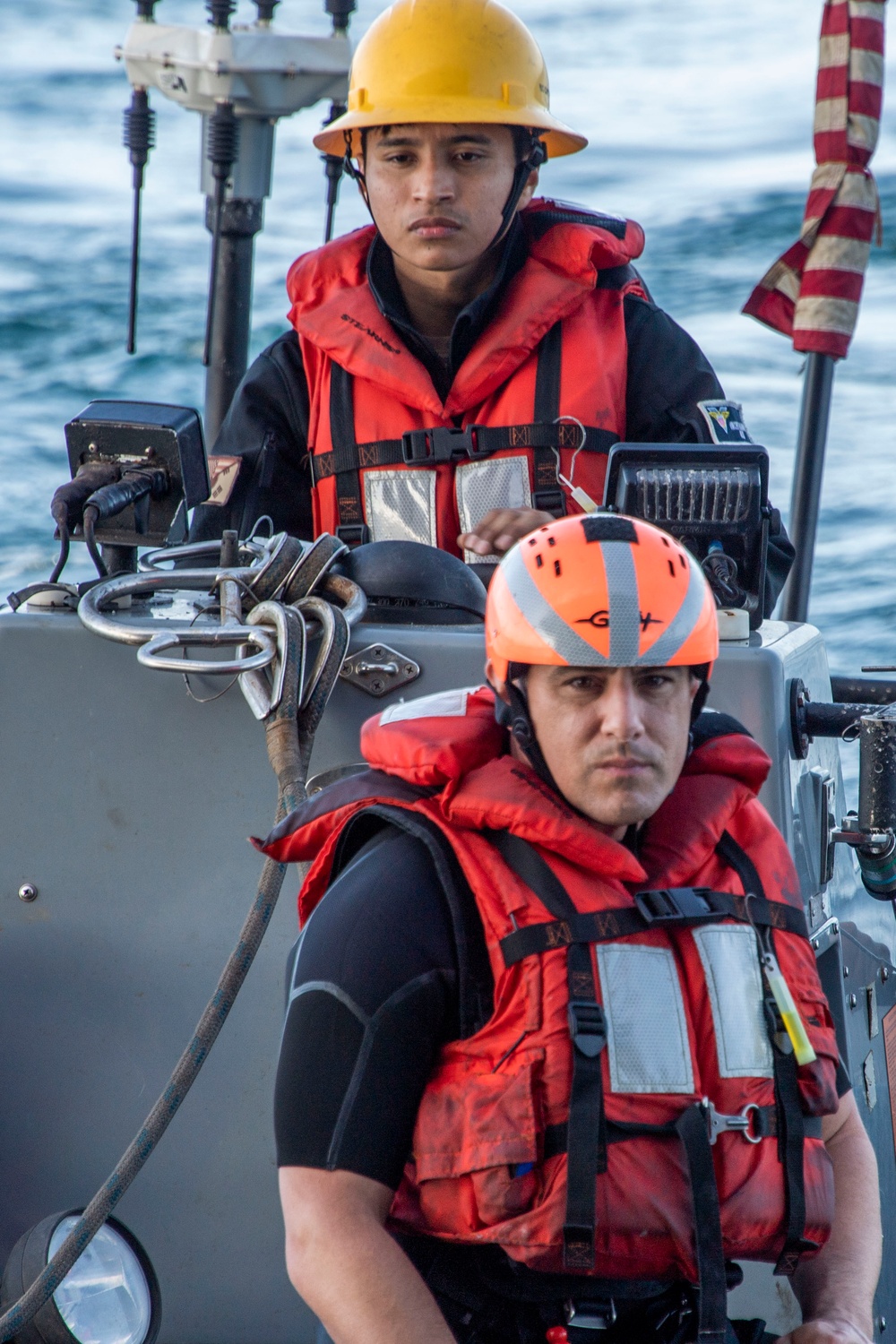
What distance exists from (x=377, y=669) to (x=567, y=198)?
12.5 m

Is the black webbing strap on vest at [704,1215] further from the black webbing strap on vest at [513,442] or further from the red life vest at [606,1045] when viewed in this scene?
the black webbing strap on vest at [513,442]

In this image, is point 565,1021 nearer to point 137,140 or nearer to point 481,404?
point 481,404

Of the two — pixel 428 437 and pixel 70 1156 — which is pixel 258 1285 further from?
pixel 428 437

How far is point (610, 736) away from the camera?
1772mm

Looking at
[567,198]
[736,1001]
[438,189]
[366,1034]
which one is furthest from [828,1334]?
[567,198]

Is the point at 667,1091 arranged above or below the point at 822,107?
below

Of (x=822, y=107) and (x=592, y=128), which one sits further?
(x=592, y=128)

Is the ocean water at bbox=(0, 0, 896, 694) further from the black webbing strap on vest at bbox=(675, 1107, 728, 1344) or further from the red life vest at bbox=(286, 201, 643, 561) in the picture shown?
the black webbing strap on vest at bbox=(675, 1107, 728, 1344)

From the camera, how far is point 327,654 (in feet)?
7.72

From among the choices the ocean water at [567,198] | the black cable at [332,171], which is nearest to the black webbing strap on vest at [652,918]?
the black cable at [332,171]

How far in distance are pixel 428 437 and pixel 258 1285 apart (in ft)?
4.48

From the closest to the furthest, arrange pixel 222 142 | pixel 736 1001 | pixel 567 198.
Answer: pixel 736 1001 → pixel 222 142 → pixel 567 198

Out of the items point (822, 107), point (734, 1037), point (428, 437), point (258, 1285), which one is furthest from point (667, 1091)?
point (822, 107)

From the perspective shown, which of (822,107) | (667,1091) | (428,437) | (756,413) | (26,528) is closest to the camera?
(667,1091)
